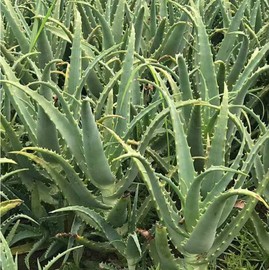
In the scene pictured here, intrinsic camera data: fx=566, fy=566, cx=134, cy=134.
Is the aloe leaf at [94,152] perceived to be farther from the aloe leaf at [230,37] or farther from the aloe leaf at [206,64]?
the aloe leaf at [230,37]

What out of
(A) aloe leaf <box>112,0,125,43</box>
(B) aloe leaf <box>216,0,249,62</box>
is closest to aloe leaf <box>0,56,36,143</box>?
(A) aloe leaf <box>112,0,125,43</box>

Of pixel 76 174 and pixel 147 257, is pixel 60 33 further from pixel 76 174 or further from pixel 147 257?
pixel 147 257

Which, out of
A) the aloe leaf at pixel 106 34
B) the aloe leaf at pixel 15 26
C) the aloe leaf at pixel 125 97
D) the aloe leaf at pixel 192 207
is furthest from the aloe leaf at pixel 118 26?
the aloe leaf at pixel 192 207

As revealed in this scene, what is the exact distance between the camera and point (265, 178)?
1.05 metres

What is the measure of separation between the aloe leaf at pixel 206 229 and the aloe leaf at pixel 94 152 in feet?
0.72

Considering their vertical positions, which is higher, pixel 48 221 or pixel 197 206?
pixel 197 206

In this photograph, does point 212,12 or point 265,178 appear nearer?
point 265,178

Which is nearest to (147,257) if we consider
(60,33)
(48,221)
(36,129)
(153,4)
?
(48,221)

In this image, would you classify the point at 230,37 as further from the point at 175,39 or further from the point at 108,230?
the point at 108,230

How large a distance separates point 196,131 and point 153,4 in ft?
1.89

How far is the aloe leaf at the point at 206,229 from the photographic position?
0.91 metres

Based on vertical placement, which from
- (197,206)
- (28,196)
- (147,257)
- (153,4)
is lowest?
(147,257)

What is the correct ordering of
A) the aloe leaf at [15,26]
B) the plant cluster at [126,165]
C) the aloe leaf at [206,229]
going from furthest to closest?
the aloe leaf at [15,26]
the plant cluster at [126,165]
the aloe leaf at [206,229]

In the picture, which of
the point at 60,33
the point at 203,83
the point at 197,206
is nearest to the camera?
the point at 197,206
